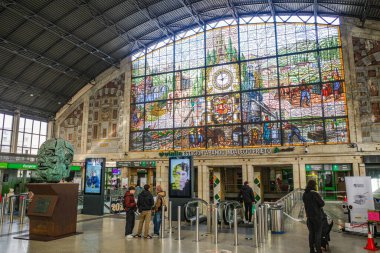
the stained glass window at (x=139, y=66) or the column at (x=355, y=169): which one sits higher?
the stained glass window at (x=139, y=66)

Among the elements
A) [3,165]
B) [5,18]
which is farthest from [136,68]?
[3,165]

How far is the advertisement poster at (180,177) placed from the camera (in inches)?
568

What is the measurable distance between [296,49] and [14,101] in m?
27.7

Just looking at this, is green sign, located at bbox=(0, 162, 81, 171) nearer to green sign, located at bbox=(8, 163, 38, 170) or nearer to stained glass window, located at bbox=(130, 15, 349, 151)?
green sign, located at bbox=(8, 163, 38, 170)

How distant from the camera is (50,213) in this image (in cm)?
1038

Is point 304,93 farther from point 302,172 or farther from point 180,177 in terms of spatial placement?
point 180,177

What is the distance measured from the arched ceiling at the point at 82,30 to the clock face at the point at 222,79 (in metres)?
5.03

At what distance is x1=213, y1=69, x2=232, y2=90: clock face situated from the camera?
26908 mm

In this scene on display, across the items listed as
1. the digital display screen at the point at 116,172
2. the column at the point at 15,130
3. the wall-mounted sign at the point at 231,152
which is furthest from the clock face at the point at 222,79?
the column at the point at 15,130

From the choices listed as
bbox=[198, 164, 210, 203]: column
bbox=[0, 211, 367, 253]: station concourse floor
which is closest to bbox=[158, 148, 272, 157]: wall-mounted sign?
bbox=[198, 164, 210, 203]: column

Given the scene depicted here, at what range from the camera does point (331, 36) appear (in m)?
24.2

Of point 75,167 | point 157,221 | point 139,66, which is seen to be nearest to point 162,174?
point 75,167

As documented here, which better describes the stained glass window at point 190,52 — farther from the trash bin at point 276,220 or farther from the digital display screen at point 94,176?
the trash bin at point 276,220

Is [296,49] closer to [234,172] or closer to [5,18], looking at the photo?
[234,172]
